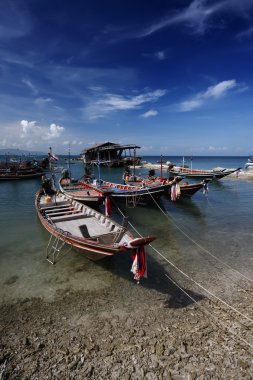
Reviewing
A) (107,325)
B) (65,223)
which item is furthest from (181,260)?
(65,223)

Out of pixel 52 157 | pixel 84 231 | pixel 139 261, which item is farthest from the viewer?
pixel 52 157

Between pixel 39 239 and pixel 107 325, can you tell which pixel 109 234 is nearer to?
pixel 107 325

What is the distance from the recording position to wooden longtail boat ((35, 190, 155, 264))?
942cm

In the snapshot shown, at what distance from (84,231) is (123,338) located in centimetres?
523

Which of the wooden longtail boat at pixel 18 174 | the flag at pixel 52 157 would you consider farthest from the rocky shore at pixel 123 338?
the wooden longtail boat at pixel 18 174

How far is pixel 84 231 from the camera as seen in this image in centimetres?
1105

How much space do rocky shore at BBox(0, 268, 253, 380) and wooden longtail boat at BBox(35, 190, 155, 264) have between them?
75.5 inches

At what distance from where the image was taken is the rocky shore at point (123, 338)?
593 cm

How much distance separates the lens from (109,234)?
11555mm

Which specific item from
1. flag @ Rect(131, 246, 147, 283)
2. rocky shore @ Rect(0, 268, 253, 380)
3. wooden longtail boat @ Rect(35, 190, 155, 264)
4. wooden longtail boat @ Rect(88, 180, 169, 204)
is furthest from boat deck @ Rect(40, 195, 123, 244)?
wooden longtail boat @ Rect(88, 180, 169, 204)

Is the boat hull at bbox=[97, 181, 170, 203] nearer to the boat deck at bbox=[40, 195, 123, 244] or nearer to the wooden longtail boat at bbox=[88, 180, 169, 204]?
the wooden longtail boat at bbox=[88, 180, 169, 204]

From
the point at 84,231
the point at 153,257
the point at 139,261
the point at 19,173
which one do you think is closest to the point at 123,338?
the point at 139,261

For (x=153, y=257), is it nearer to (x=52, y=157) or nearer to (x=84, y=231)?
(x=84, y=231)

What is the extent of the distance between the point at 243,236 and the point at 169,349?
36.7 feet
